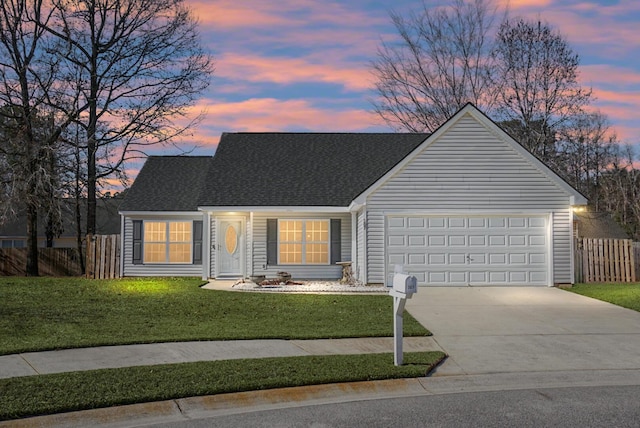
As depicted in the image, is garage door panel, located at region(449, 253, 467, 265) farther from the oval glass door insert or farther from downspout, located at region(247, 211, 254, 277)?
the oval glass door insert

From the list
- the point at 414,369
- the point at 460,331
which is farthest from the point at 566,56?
the point at 414,369

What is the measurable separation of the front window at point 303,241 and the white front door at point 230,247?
1.64 meters

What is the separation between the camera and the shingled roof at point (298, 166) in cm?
2442

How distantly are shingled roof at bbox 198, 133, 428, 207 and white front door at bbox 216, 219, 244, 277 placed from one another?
1.27 m

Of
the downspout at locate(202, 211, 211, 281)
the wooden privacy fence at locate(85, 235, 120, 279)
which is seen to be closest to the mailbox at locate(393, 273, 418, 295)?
the downspout at locate(202, 211, 211, 281)

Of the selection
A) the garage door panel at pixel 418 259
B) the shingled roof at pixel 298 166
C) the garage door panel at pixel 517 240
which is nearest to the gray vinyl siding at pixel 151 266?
the shingled roof at pixel 298 166

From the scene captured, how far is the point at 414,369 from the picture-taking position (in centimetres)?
888

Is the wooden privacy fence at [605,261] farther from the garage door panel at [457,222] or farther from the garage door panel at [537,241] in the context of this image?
the garage door panel at [457,222]

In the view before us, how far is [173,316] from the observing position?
564 inches

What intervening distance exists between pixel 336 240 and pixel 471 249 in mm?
5538

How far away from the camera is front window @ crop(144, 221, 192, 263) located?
85.6ft

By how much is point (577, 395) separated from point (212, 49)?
91.8 ft

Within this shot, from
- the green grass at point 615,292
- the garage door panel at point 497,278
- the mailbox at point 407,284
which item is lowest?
the green grass at point 615,292

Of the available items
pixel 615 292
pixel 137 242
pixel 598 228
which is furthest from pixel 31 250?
pixel 598 228
